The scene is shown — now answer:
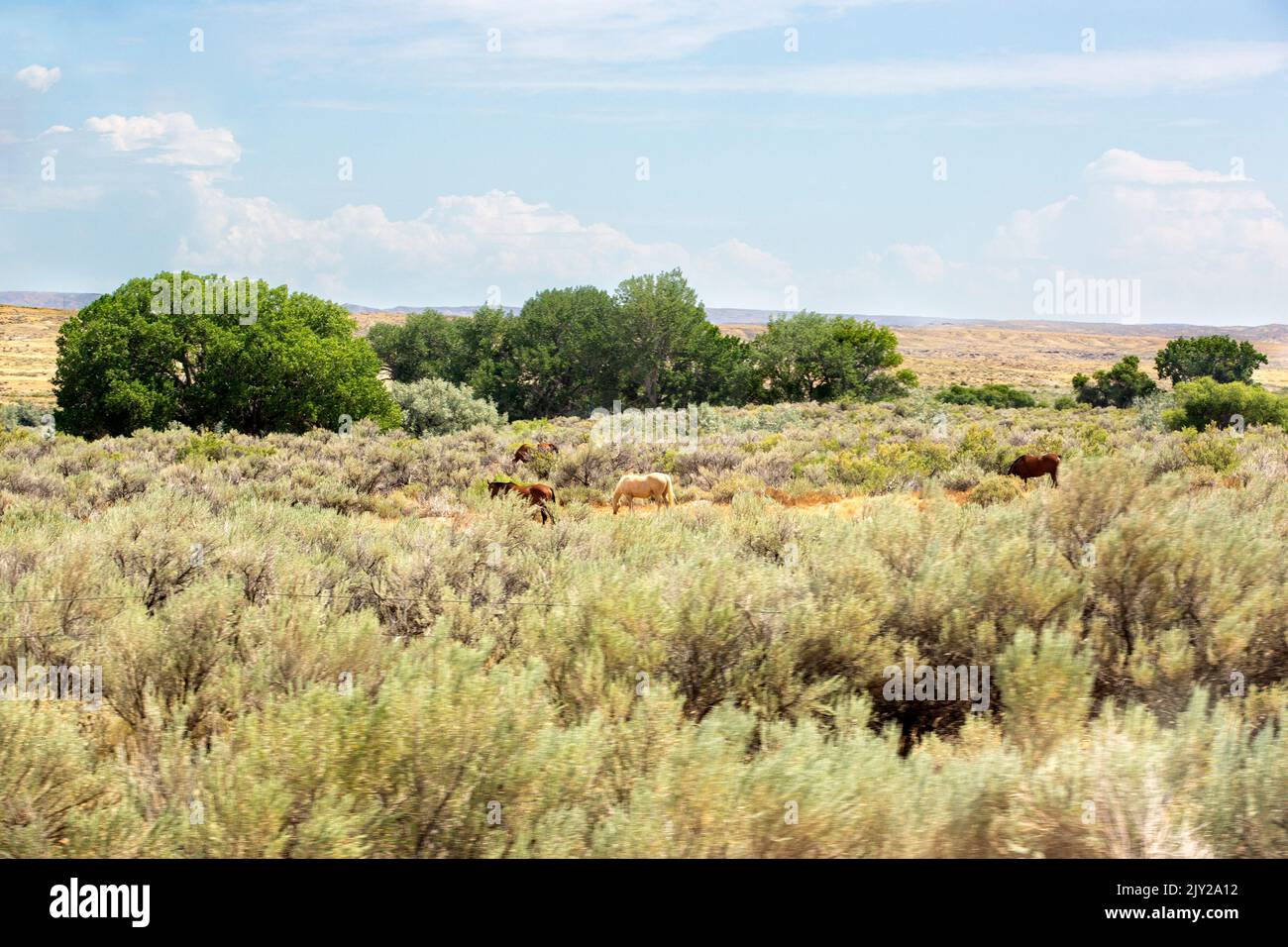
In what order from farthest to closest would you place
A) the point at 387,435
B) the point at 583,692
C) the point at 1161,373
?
the point at 1161,373 → the point at 387,435 → the point at 583,692

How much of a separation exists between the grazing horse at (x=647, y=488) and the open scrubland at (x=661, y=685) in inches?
182

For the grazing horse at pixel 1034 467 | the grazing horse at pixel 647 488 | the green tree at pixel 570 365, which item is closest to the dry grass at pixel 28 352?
the green tree at pixel 570 365

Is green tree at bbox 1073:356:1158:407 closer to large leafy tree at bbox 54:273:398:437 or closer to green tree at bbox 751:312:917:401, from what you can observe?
green tree at bbox 751:312:917:401

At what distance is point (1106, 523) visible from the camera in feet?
19.8

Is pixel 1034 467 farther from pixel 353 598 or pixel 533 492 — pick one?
pixel 353 598

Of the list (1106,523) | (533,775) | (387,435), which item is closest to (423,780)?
(533,775)

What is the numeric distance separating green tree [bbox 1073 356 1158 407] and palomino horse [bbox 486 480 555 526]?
145 feet

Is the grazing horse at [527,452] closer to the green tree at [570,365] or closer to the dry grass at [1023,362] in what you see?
the green tree at [570,365]

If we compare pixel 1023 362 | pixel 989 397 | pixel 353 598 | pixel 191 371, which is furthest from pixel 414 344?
pixel 1023 362

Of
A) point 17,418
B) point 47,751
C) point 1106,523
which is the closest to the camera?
point 47,751

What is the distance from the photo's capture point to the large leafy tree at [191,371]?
28000mm
